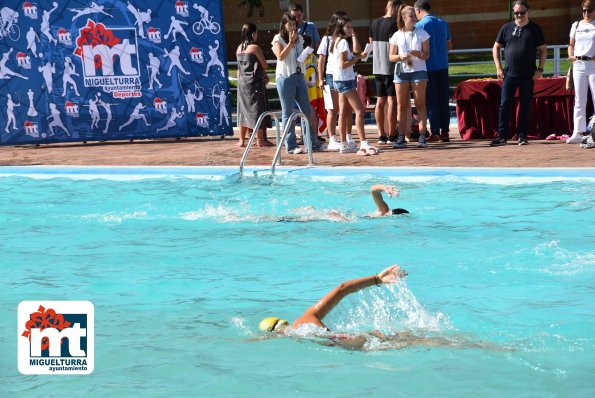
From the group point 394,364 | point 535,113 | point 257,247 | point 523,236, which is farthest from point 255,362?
point 535,113

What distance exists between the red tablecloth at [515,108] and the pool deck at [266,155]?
1.27 ft

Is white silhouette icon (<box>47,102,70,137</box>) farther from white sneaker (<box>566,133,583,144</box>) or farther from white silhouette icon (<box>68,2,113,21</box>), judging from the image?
white sneaker (<box>566,133,583,144</box>)

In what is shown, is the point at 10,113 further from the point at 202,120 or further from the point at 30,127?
the point at 202,120

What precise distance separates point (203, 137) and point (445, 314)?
9938 mm

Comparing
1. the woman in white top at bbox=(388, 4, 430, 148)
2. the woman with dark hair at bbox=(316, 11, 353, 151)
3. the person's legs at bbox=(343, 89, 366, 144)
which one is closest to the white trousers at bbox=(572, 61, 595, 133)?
the woman in white top at bbox=(388, 4, 430, 148)

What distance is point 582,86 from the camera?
1373 centimetres

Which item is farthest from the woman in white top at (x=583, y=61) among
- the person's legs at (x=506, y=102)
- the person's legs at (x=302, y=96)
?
the person's legs at (x=302, y=96)

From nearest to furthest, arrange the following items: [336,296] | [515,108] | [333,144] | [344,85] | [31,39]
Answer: [336,296], [344,85], [333,144], [515,108], [31,39]

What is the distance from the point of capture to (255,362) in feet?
21.9

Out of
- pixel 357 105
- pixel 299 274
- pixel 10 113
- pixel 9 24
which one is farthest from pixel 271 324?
pixel 9 24

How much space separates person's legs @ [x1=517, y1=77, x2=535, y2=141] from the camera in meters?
13.9

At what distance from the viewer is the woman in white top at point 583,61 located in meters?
13.5

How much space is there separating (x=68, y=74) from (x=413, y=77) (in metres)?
6.06

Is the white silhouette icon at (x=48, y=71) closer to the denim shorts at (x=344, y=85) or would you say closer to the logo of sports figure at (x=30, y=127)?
the logo of sports figure at (x=30, y=127)
